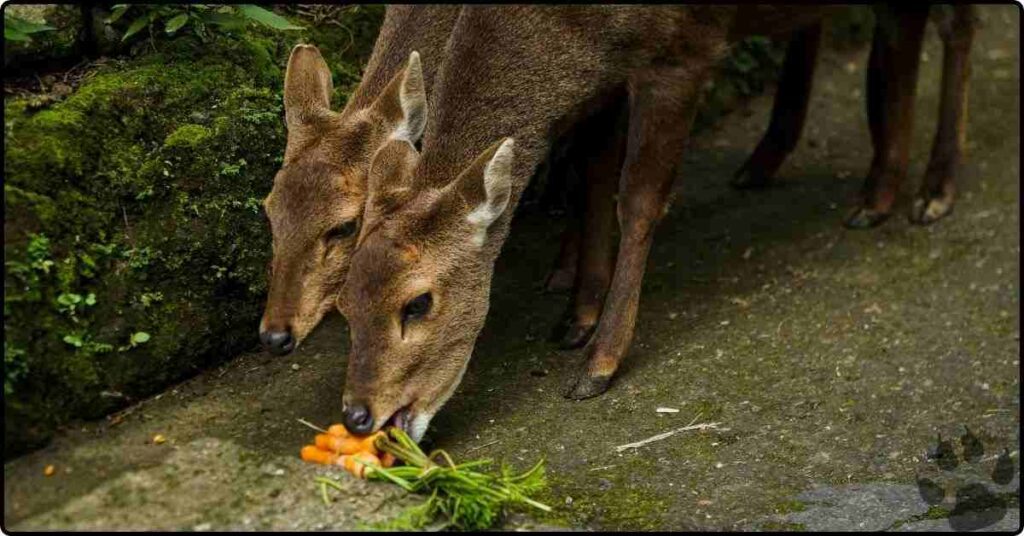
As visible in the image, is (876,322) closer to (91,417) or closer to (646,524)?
(646,524)

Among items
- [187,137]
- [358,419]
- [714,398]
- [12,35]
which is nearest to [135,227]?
[187,137]

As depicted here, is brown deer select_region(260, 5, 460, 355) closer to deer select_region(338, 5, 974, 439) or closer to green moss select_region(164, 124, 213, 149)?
deer select_region(338, 5, 974, 439)

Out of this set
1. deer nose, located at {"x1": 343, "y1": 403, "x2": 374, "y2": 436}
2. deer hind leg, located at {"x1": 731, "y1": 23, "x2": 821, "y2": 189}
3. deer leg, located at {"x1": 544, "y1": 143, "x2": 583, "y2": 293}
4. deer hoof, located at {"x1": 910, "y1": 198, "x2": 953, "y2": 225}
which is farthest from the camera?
deer hind leg, located at {"x1": 731, "y1": 23, "x2": 821, "y2": 189}

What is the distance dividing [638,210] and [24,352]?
2.94 m

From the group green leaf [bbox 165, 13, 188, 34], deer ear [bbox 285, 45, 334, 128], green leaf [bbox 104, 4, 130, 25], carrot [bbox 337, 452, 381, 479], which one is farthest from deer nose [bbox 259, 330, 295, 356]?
green leaf [bbox 104, 4, 130, 25]

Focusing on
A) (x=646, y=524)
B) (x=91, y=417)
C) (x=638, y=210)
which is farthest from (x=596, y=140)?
(x=91, y=417)

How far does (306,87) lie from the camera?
627 cm

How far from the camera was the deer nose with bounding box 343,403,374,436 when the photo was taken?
529 cm

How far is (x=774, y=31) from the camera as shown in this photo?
293 inches

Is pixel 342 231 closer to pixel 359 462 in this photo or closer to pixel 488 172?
pixel 488 172

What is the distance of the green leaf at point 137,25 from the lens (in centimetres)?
628

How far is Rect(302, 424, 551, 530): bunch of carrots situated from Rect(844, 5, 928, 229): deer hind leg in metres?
4.14

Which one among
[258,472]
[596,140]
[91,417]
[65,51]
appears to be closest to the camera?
[258,472]

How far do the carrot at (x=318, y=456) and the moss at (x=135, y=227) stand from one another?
0.94 meters
